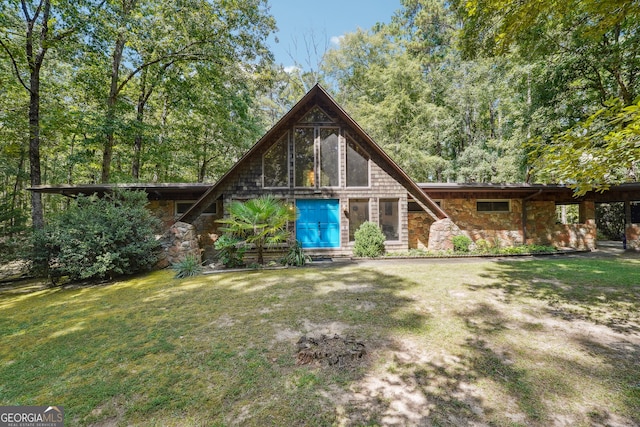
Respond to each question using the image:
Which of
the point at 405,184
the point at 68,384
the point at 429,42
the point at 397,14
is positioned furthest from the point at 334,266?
the point at 397,14

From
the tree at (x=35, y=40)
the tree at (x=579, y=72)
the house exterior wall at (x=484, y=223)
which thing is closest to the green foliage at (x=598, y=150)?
the tree at (x=579, y=72)

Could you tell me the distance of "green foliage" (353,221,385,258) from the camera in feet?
29.4

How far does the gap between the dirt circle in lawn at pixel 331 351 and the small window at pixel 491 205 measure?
1022cm

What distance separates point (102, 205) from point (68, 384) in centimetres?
644

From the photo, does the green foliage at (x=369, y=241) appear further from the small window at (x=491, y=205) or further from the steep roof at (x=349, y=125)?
the small window at (x=491, y=205)

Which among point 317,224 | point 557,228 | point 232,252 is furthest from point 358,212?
point 557,228

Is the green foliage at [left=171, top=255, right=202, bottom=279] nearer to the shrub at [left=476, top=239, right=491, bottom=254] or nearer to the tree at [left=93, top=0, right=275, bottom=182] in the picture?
the tree at [left=93, top=0, right=275, bottom=182]

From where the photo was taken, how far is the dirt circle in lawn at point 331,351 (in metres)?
2.71

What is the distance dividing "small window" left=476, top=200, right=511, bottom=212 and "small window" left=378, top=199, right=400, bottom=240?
3961 mm

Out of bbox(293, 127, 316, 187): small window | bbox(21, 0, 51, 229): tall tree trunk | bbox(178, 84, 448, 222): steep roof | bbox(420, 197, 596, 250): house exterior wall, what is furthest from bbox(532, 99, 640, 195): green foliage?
bbox(21, 0, 51, 229): tall tree trunk

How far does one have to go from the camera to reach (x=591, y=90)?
1125cm

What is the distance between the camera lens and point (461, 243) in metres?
9.12

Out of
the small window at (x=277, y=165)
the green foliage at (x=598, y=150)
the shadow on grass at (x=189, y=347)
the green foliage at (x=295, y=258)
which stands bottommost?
the shadow on grass at (x=189, y=347)

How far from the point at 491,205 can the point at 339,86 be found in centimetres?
1697
